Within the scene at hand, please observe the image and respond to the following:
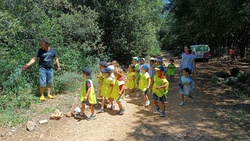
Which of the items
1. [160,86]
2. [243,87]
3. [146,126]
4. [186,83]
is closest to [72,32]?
[186,83]

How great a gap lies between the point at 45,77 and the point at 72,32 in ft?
17.2

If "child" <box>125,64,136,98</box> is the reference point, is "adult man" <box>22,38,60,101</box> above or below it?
above

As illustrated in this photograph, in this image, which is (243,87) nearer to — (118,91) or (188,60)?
(188,60)

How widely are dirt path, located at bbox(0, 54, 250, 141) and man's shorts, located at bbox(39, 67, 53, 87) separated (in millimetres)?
572

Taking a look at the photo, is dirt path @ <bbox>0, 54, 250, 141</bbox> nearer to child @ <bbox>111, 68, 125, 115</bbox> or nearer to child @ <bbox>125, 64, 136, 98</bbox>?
child @ <bbox>111, 68, 125, 115</bbox>

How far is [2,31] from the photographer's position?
6914 millimetres

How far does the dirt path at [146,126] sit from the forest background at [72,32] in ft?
2.68

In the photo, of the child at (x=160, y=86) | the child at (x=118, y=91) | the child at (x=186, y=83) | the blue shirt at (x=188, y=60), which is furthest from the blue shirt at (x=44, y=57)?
the blue shirt at (x=188, y=60)

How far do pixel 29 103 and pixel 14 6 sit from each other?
4.20 m

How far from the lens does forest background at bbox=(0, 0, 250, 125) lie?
6.89 meters

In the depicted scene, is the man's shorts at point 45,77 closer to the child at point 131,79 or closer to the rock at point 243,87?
the child at point 131,79

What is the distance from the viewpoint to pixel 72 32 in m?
11.7

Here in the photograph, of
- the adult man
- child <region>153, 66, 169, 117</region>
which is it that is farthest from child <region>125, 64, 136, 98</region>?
the adult man

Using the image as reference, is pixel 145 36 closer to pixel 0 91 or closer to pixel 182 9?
pixel 182 9
